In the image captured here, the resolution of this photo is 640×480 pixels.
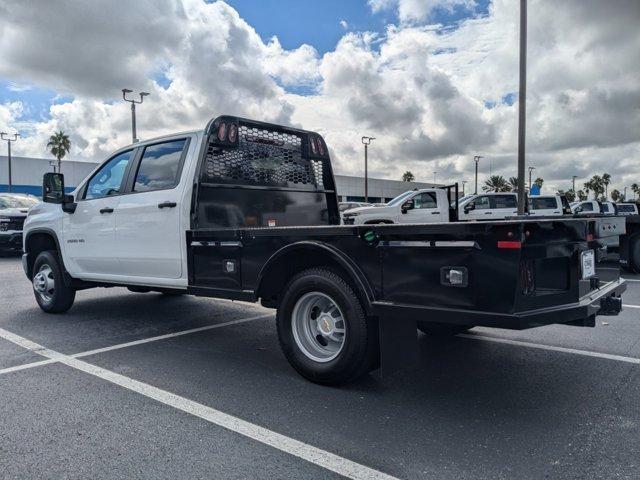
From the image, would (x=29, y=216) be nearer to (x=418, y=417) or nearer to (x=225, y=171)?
(x=225, y=171)

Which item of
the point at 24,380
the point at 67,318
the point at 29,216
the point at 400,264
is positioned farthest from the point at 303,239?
the point at 29,216

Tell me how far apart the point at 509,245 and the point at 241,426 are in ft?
6.57

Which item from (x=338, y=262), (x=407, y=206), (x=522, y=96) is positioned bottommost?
(x=338, y=262)

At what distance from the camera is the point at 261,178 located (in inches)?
226

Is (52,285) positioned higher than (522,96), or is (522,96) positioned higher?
(522,96)

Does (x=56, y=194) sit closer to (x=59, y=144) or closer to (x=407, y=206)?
(x=407, y=206)

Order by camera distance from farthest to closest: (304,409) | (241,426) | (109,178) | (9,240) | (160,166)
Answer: (9,240) < (109,178) < (160,166) < (304,409) < (241,426)

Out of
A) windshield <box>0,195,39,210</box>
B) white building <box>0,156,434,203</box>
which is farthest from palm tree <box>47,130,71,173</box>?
windshield <box>0,195,39,210</box>

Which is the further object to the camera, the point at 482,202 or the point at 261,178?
the point at 482,202

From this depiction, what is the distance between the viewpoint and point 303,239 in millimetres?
4078

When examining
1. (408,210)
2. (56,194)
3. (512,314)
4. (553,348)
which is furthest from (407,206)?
(512,314)

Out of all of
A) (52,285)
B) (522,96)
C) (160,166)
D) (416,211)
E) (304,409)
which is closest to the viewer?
(304,409)

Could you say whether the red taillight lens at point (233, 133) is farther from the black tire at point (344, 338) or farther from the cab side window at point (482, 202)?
the cab side window at point (482, 202)

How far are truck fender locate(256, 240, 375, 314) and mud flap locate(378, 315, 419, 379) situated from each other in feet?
0.57
